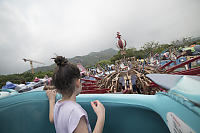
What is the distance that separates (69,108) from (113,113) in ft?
1.31

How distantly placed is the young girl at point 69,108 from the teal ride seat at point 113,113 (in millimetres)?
211

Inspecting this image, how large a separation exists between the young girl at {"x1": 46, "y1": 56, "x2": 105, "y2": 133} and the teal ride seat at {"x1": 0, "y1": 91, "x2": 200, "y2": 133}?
211 mm

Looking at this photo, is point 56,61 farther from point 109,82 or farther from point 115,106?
point 109,82

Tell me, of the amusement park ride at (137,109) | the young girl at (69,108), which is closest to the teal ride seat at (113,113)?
the amusement park ride at (137,109)

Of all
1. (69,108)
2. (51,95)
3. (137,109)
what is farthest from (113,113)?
(51,95)

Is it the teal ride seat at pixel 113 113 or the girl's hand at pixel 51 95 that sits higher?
the girl's hand at pixel 51 95

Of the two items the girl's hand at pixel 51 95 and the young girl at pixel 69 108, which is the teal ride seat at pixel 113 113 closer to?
the girl's hand at pixel 51 95

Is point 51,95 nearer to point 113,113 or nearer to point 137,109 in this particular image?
point 113,113

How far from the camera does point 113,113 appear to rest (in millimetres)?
783

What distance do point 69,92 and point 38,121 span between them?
73cm

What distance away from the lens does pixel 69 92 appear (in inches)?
24.4

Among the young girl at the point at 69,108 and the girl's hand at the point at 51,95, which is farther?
the girl's hand at the point at 51,95

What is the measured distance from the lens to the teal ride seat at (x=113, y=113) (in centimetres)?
56

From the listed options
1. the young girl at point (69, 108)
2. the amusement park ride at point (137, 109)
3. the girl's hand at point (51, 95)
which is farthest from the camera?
the girl's hand at point (51, 95)
